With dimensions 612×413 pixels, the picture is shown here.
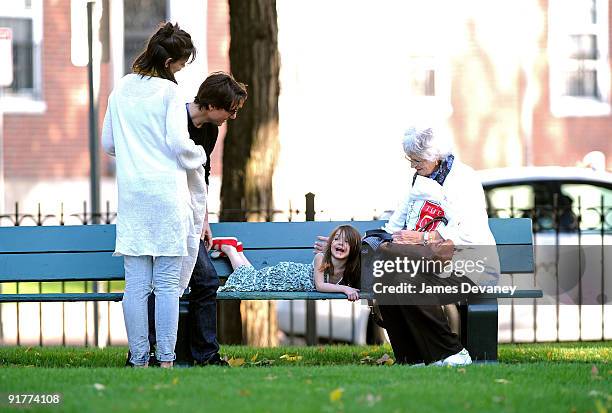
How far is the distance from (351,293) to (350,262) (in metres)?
0.29

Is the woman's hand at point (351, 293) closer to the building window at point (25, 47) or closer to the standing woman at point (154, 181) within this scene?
the standing woman at point (154, 181)

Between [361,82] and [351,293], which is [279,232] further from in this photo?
[361,82]

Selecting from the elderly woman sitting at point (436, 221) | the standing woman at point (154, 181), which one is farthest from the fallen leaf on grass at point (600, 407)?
the standing woman at point (154, 181)

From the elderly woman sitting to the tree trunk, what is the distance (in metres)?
3.26

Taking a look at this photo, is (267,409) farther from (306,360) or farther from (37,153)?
(37,153)

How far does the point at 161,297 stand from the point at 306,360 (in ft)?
6.09

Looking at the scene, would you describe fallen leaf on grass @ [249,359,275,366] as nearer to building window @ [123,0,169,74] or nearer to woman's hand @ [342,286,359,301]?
woman's hand @ [342,286,359,301]

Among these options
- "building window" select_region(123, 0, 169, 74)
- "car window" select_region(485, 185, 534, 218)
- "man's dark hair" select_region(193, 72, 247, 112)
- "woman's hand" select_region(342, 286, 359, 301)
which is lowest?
"woman's hand" select_region(342, 286, 359, 301)

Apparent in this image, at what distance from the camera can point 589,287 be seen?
36.1 feet

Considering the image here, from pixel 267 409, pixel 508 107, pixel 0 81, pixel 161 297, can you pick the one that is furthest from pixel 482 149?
pixel 267 409

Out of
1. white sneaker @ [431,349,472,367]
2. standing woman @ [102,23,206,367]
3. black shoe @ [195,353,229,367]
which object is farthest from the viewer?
black shoe @ [195,353,229,367]

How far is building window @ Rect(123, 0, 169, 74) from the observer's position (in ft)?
65.2

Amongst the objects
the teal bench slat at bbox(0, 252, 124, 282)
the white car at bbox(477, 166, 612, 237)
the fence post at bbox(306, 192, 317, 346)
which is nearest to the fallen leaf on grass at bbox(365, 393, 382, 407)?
the teal bench slat at bbox(0, 252, 124, 282)

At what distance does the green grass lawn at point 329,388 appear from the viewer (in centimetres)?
548
